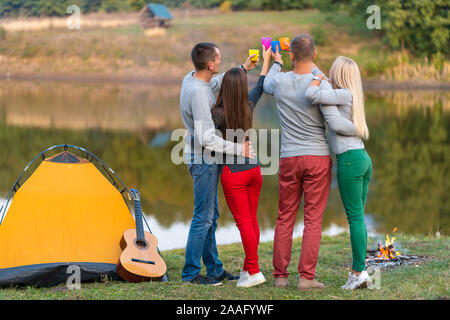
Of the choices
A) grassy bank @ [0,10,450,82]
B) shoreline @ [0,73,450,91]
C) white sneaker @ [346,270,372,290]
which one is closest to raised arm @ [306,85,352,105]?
white sneaker @ [346,270,372,290]

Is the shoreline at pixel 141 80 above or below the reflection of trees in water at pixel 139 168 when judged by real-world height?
above

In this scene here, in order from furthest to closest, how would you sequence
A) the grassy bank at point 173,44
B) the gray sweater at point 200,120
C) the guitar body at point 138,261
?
the grassy bank at point 173,44 < the guitar body at point 138,261 < the gray sweater at point 200,120

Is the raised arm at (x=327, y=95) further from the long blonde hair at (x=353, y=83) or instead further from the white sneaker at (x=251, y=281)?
the white sneaker at (x=251, y=281)

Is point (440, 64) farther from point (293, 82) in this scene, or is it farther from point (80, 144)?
point (293, 82)

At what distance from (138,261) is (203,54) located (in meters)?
1.79

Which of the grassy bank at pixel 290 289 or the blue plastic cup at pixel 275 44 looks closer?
the grassy bank at pixel 290 289

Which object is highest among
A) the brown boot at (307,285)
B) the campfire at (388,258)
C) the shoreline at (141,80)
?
the shoreline at (141,80)

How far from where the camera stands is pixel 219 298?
4.27m

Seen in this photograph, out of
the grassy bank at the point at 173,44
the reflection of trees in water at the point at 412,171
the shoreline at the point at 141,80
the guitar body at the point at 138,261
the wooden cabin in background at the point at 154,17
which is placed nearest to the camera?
the guitar body at the point at 138,261

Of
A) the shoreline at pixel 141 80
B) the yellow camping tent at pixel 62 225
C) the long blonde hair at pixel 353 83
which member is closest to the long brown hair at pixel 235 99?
the long blonde hair at pixel 353 83

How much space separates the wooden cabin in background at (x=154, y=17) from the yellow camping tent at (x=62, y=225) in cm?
3135

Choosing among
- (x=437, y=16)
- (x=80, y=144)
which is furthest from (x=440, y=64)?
(x=80, y=144)

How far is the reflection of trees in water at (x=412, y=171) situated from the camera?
10.2m

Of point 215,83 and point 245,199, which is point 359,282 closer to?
point 245,199
